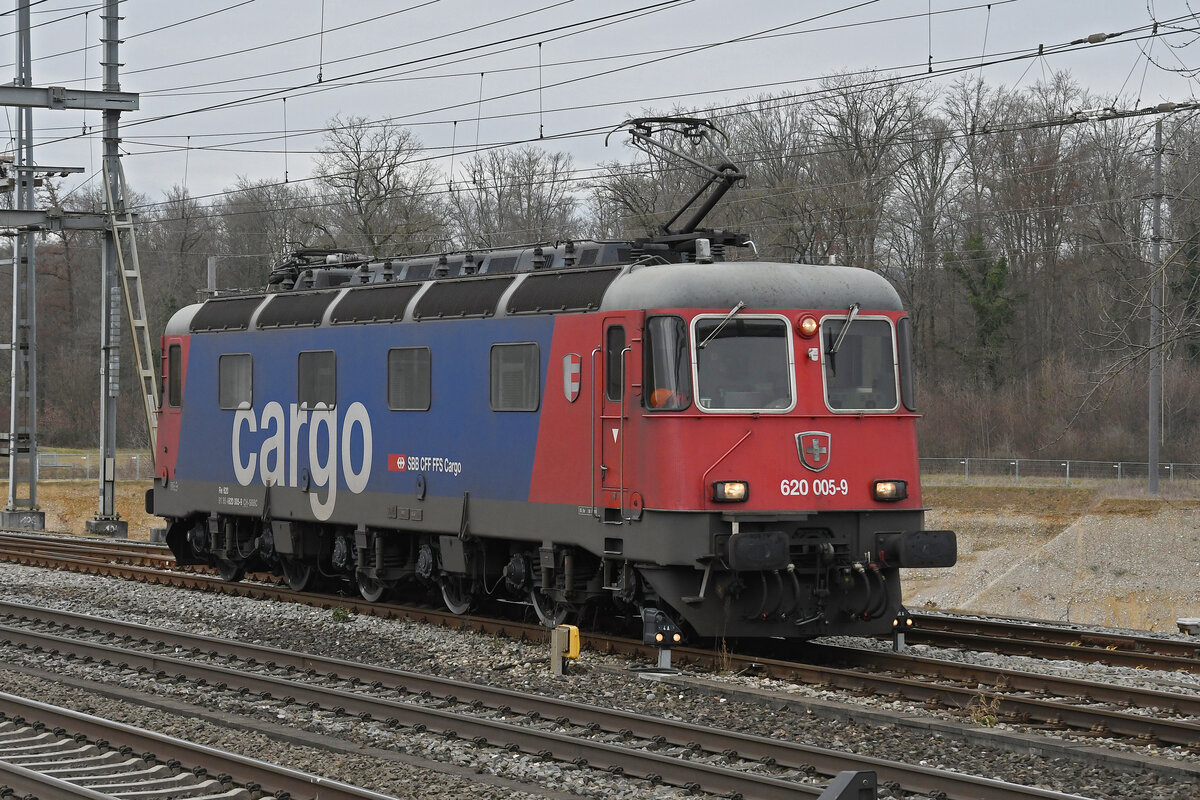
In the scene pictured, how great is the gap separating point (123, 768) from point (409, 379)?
7.34 meters

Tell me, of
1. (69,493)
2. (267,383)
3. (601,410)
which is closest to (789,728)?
(601,410)

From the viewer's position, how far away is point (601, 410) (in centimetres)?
1380

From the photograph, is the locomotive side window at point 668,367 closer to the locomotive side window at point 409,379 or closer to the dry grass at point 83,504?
the locomotive side window at point 409,379

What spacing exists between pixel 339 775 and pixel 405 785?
1.68 ft

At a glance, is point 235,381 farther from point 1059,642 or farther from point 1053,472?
point 1053,472

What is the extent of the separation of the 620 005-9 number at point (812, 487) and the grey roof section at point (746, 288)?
158 centimetres

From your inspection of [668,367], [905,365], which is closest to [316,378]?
[668,367]

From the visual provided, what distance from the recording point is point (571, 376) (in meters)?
14.2

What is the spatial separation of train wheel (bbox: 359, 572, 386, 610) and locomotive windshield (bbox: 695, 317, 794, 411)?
6125 mm

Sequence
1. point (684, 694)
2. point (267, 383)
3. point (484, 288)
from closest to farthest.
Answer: point (684, 694) → point (484, 288) → point (267, 383)

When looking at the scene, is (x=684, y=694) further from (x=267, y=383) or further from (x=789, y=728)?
(x=267, y=383)

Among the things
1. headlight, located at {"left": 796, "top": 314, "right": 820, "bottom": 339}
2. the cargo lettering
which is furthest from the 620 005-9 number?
the cargo lettering

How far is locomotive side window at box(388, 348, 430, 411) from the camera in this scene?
16.3 meters

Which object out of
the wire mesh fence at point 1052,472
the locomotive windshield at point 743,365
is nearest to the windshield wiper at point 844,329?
the locomotive windshield at point 743,365
